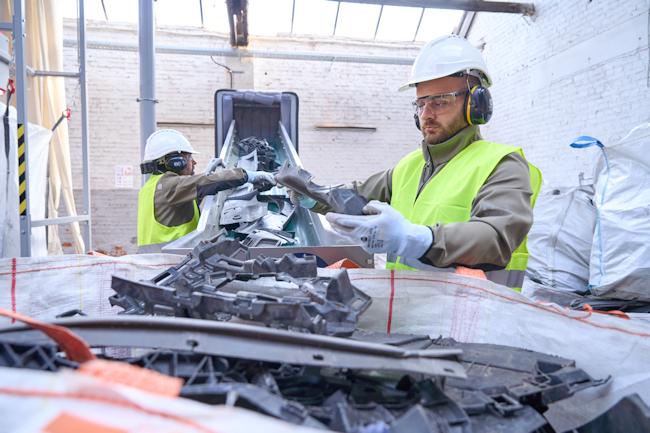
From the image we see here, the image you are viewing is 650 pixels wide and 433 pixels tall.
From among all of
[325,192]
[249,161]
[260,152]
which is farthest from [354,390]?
[260,152]

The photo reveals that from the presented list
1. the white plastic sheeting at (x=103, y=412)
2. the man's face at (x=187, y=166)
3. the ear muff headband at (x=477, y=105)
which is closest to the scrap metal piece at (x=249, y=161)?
the man's face at (x=187, y=166)

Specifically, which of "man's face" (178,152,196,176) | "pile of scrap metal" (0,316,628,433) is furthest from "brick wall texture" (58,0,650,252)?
"pile of scrap metal" (0,316,628,433)

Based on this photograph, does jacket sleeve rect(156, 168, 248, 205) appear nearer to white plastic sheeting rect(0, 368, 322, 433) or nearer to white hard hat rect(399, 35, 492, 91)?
white hard hat rect(399, 35, 492, 91)

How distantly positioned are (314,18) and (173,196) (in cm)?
700

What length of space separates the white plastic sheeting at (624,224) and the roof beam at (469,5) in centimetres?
372

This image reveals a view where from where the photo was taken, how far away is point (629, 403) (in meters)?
0.91

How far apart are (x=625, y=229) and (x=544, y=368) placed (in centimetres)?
240

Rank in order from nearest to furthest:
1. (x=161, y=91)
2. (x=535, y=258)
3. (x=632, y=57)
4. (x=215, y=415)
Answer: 1. (x=215, y=415)
2. (x=535, y=258)
3. (x=632, y=57)
4. (x=161, y=91)

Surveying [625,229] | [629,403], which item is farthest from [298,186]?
[625,229]

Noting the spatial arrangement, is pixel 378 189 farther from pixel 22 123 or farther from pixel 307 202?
pixel 22 123

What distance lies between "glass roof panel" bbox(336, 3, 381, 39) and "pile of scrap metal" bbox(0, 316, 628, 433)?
901 cm

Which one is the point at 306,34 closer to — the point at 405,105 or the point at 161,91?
the point at 405,105

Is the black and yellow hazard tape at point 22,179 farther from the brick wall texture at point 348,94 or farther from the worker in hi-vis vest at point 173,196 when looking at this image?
the brick wall texture at point 348,94

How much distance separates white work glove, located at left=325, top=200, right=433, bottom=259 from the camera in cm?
134
